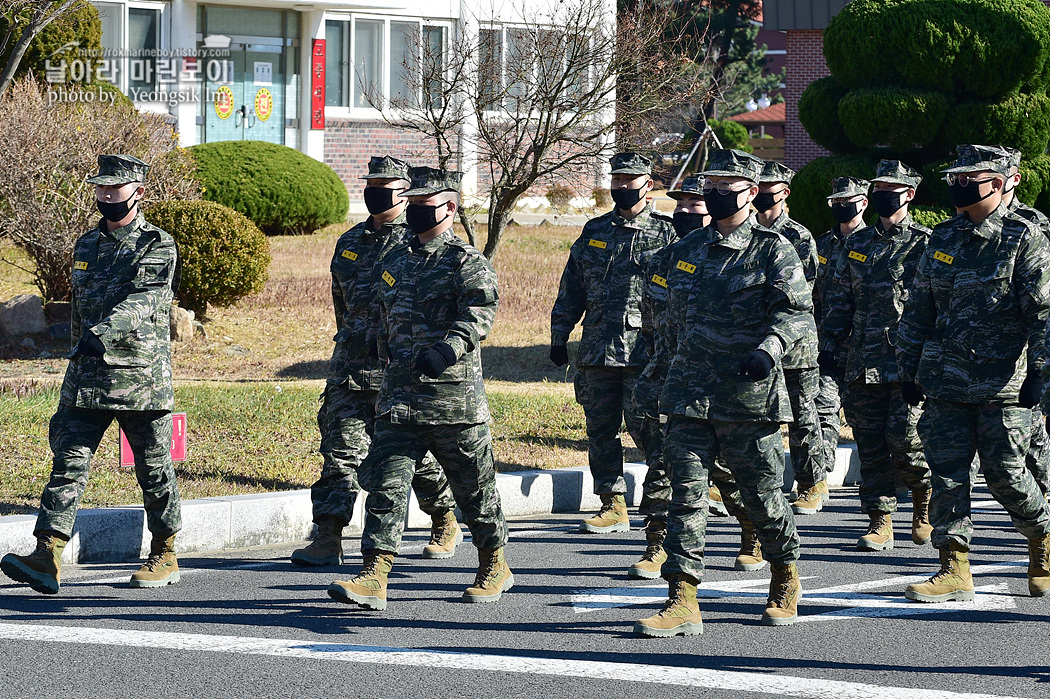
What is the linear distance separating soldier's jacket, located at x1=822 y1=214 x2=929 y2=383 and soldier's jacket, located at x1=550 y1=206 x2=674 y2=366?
117 centimetres

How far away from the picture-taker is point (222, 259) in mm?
14492

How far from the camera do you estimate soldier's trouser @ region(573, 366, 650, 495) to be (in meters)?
8.19

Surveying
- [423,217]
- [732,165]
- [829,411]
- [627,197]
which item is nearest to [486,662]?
[423,217]

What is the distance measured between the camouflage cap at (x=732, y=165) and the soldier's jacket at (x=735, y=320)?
0.73 feet

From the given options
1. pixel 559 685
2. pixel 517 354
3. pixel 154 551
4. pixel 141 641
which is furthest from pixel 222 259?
pixel 559 685

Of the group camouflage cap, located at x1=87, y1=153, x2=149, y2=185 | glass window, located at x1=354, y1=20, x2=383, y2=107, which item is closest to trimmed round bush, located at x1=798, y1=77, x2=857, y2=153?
camouflage cap, located at x1=87, y1=153, x2=149, y2=185

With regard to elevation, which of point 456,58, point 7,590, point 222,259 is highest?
point 456,58

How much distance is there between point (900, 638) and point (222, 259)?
9.85 m

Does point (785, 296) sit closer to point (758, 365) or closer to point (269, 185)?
point (758, 365)

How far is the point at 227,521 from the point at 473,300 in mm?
2396

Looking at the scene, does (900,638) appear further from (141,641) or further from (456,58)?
(456,58)

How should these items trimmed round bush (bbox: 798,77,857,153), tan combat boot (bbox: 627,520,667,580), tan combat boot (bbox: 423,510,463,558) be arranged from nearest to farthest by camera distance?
tan combat boot (bbox: 627,520,667,580)
tan combat boot (bbox: 423,510,463,558)
trimmed round bush (bbox: 798,77,857,153)

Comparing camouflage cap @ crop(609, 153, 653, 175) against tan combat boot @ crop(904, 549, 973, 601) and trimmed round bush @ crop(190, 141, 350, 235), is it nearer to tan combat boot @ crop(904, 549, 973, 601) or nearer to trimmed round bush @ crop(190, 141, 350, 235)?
tan combat boot @ crop(904, 549, 973, 601)

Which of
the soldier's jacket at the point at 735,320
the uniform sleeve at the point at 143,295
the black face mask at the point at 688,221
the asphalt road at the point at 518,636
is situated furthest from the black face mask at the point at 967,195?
the uniform sleeve at the point at 143,295
